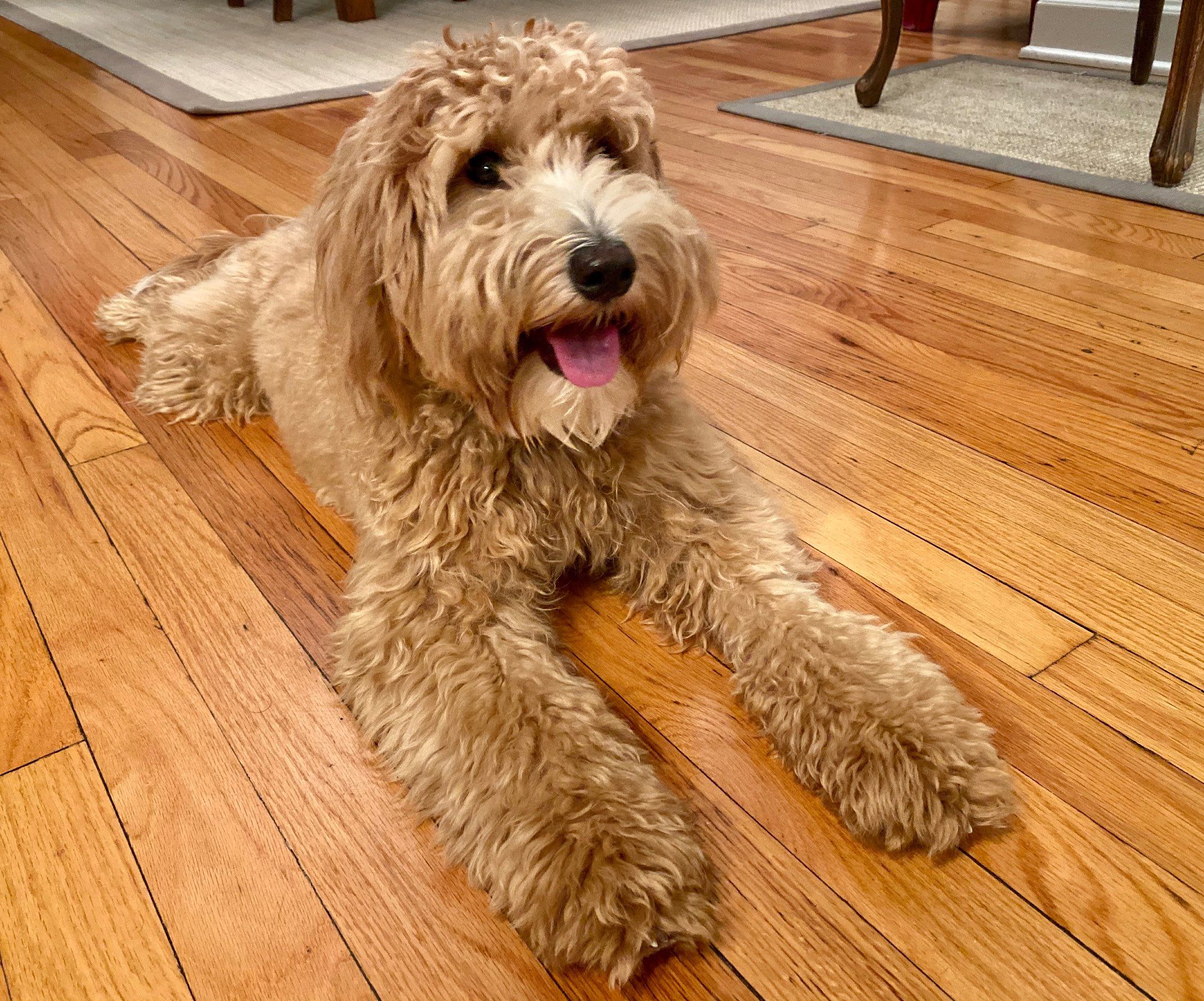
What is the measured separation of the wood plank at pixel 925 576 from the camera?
1.36 metres

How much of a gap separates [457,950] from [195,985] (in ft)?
0.93

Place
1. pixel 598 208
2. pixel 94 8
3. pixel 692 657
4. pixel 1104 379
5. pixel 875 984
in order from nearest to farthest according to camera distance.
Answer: pixel 875 984 < pixel 598 208 < pixel 692 657 < pixel 1104 379 < pixel 94 8

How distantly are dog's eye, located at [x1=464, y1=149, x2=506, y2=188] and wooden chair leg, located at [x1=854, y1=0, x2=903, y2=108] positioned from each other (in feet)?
9.56

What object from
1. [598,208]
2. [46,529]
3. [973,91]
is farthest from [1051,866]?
[973,91]

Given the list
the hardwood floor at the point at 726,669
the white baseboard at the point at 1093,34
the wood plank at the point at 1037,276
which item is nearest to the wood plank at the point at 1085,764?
the hardwood floor at the point at 726,669

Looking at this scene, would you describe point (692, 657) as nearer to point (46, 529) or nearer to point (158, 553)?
point (158, 553)

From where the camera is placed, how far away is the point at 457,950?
103 centimetres

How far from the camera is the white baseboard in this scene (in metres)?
3.88

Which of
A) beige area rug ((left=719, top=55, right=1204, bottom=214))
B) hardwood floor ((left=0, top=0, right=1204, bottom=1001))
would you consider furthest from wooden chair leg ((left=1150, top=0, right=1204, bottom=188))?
hardwood floor ((left=0, top=0, right=1204, bottom=1001))

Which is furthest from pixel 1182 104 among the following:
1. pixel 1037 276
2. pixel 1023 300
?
pixel 1023 300

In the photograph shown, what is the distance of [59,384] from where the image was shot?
2.24 m

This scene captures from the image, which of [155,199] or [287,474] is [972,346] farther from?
[155,199]

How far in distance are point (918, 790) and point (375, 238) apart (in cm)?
93

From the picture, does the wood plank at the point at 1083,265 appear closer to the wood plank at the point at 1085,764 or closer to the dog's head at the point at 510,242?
the wood plank at the point at 1085,764
